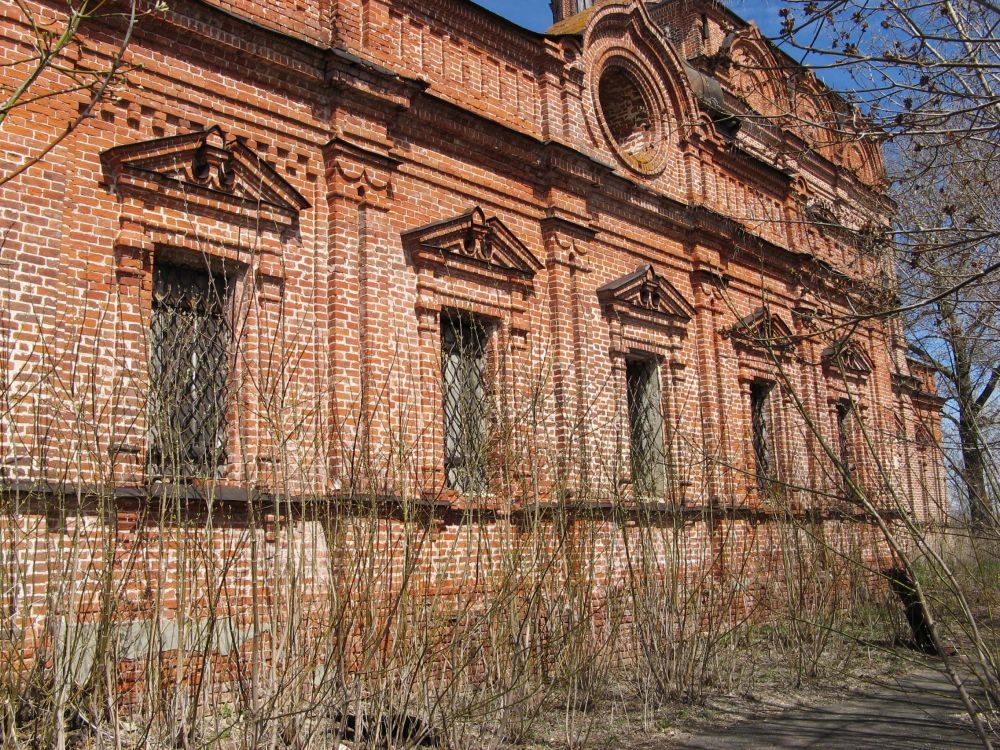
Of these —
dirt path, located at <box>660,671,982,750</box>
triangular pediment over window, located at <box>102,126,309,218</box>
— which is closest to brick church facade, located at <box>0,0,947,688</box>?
triangular pediment over window, located at <box>102,126,309,218</box>

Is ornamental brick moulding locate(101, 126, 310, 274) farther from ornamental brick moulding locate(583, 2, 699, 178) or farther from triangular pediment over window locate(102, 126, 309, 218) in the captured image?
ornamental brick moulding locate(583, 2, 699, 178)

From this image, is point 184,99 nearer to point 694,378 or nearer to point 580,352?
point 580,352

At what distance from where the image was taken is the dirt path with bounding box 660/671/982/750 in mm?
7137

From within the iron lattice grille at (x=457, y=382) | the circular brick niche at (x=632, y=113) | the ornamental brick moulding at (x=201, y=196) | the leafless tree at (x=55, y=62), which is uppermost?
the circular brick niche at (x=632, y=113)

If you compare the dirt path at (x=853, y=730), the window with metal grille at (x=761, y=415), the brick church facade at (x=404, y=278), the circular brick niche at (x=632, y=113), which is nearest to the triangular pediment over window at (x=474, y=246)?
the brick church facade at (x=404, y=278)

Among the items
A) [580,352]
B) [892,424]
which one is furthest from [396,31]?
[892,424]

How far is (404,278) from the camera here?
941 cm

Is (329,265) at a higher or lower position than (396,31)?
lower

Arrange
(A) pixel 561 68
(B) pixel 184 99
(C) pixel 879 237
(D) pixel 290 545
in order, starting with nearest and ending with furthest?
1. (D) pixel 290 545
2. (C) pixel 879 237
3. (B) pixel 184 99
4. (A) pixel 561 68

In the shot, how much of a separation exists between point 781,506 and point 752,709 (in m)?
1.91

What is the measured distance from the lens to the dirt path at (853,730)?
281 inches

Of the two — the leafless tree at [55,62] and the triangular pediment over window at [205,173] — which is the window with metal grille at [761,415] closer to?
the triangular pediment over window at [205,173]

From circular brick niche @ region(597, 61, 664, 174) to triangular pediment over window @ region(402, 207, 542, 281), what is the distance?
352cm

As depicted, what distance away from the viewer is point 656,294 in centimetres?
1258
